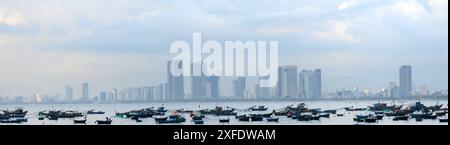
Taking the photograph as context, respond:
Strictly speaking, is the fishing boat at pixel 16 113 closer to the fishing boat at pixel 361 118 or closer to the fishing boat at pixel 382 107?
the fishing boat at pixel 361 118

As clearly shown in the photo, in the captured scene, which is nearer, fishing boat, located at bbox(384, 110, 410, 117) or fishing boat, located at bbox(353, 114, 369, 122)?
fishing boat, located at bbox(353, 114, 369, 122)

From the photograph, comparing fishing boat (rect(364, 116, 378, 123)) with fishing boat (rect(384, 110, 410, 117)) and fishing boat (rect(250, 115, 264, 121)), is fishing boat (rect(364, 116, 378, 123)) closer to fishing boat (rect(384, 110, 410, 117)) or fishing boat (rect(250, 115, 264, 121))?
fishing boat (rect(384, 110, 410, 117))

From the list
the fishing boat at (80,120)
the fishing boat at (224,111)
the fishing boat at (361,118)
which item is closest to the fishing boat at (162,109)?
the fishing boat at (224,111)

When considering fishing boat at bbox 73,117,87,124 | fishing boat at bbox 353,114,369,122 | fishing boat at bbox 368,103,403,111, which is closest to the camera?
fishing boat at bbox 73,117,87,124

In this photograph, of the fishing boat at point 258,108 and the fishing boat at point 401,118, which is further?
the fishing boat at point 258,108

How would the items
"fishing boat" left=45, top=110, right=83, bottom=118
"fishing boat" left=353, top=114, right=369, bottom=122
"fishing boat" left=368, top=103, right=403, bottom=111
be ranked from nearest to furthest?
"fishing boat" left=353, top=114, right=369, bottom=122
"fishing boat" left=45, top=110, right=83, bottom=118
"fishing boat" left=368, top=103, right=403, bottom=111

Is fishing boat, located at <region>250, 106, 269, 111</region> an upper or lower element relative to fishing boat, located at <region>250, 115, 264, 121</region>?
upper

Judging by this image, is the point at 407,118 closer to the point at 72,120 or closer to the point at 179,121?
the point at 179,121

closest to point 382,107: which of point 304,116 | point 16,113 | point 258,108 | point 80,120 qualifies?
point 304,116

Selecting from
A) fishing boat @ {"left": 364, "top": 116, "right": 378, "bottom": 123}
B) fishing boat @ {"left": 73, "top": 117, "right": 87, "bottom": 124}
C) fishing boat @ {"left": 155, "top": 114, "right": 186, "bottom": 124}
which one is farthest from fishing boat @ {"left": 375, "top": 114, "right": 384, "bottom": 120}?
fishing boat @ {"left": 73, "top": 117, "right": 87, "bottom": 124}

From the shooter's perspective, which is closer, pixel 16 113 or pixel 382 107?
pixel 16 113

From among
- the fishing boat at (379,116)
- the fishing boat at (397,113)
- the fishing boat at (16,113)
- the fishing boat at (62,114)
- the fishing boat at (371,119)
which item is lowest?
the fishing boat at (371,119)

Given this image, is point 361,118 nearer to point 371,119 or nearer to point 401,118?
point 371,119
